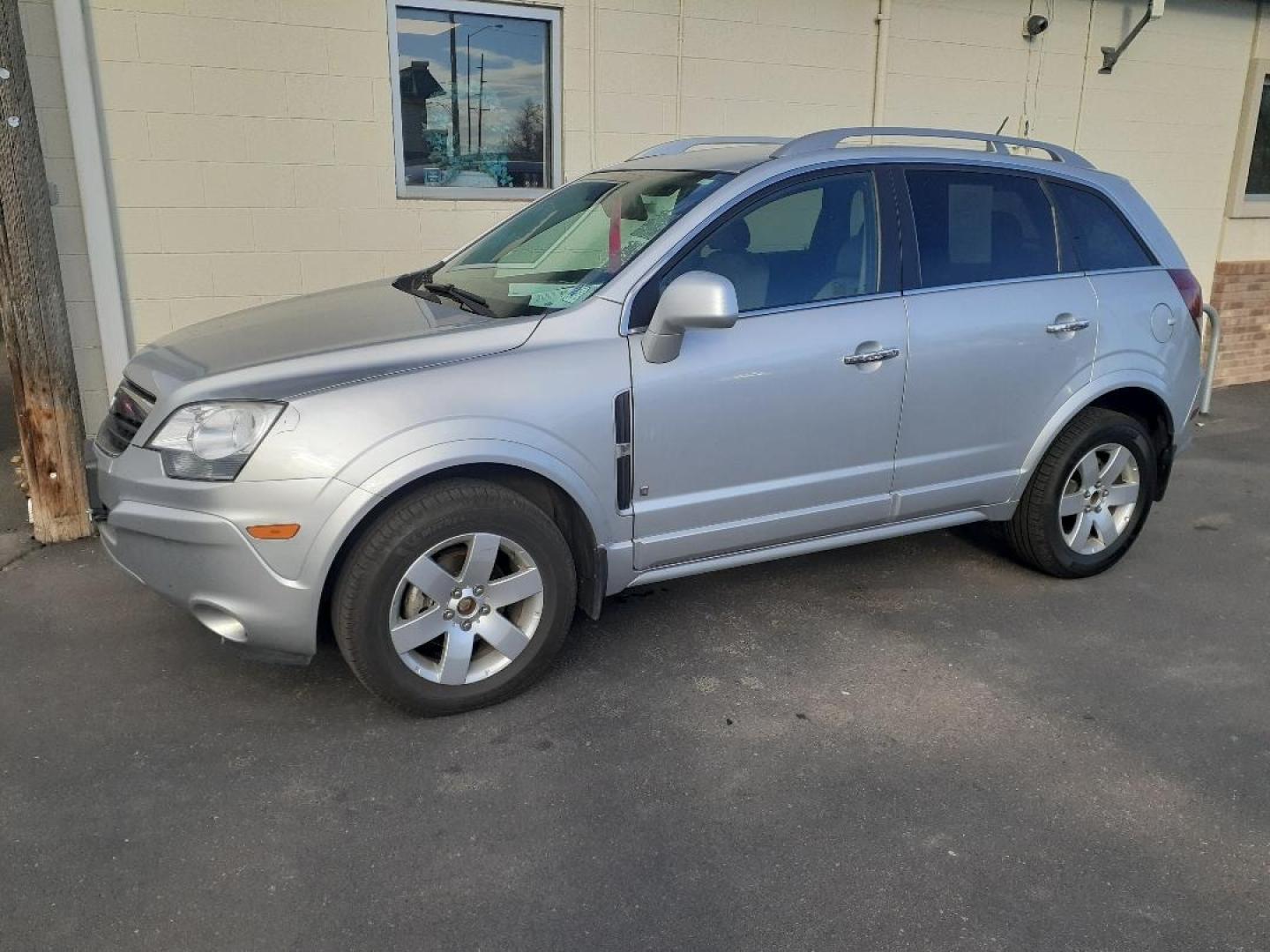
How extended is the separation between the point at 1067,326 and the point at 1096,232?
0.54m

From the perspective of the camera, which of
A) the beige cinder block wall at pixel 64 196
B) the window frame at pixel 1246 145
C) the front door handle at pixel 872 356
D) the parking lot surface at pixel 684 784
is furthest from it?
the window frame at pixel 1246 145

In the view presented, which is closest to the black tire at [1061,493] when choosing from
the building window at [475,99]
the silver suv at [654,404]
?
the silver suv at [654,404]

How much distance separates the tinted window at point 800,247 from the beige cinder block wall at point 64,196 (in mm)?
3590

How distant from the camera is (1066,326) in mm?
4230

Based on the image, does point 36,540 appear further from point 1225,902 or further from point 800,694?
point 1225,902

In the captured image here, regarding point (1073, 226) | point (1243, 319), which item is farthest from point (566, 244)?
point (1243, 319)

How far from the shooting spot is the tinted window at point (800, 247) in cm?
366

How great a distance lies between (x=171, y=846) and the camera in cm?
278

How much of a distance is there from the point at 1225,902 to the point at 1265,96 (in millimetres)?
8985

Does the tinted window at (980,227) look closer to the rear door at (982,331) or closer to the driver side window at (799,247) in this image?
the rear door at (982,331)

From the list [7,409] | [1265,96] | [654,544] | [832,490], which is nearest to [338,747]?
[654,544]

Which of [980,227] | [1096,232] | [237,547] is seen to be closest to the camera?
[237,547]

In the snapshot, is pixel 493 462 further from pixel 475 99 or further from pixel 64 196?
pixel 475 99

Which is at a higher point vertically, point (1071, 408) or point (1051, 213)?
point (1051, 213)
